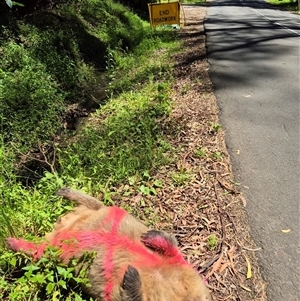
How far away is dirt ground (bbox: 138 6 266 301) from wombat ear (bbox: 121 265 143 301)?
984mm

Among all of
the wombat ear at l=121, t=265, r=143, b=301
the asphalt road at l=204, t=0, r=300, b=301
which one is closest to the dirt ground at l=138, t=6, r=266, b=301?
the asphalt road at l=204, t=0, r=300, b=301

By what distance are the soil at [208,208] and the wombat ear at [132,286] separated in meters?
1.00

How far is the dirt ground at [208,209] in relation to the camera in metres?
3.19

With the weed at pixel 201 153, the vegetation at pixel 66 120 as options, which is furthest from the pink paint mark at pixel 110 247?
the weed at pixel 201 153

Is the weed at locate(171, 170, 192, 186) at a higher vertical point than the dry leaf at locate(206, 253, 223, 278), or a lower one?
higher

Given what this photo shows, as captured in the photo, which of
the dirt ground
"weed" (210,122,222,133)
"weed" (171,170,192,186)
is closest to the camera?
the dirt ground

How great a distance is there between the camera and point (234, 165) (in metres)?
4.84

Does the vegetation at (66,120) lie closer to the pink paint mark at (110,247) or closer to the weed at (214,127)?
the pink paint mark at (110,247)

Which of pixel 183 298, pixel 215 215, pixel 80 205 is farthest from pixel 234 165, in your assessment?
pixel 183 298

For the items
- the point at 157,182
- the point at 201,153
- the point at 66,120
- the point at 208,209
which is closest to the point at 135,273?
the point at 208,209

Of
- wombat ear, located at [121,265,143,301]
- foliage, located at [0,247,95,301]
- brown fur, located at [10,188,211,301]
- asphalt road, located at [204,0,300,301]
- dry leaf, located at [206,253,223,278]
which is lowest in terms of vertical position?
asphalt road, located at [204,0,300,301]

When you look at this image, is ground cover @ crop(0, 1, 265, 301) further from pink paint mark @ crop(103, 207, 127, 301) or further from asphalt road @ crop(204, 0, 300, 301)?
pink paint mark @ crop(103, 207, 127, 301)

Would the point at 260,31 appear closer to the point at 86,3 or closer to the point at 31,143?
the point at 86,3

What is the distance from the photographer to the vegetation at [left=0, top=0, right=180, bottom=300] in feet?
10.6
